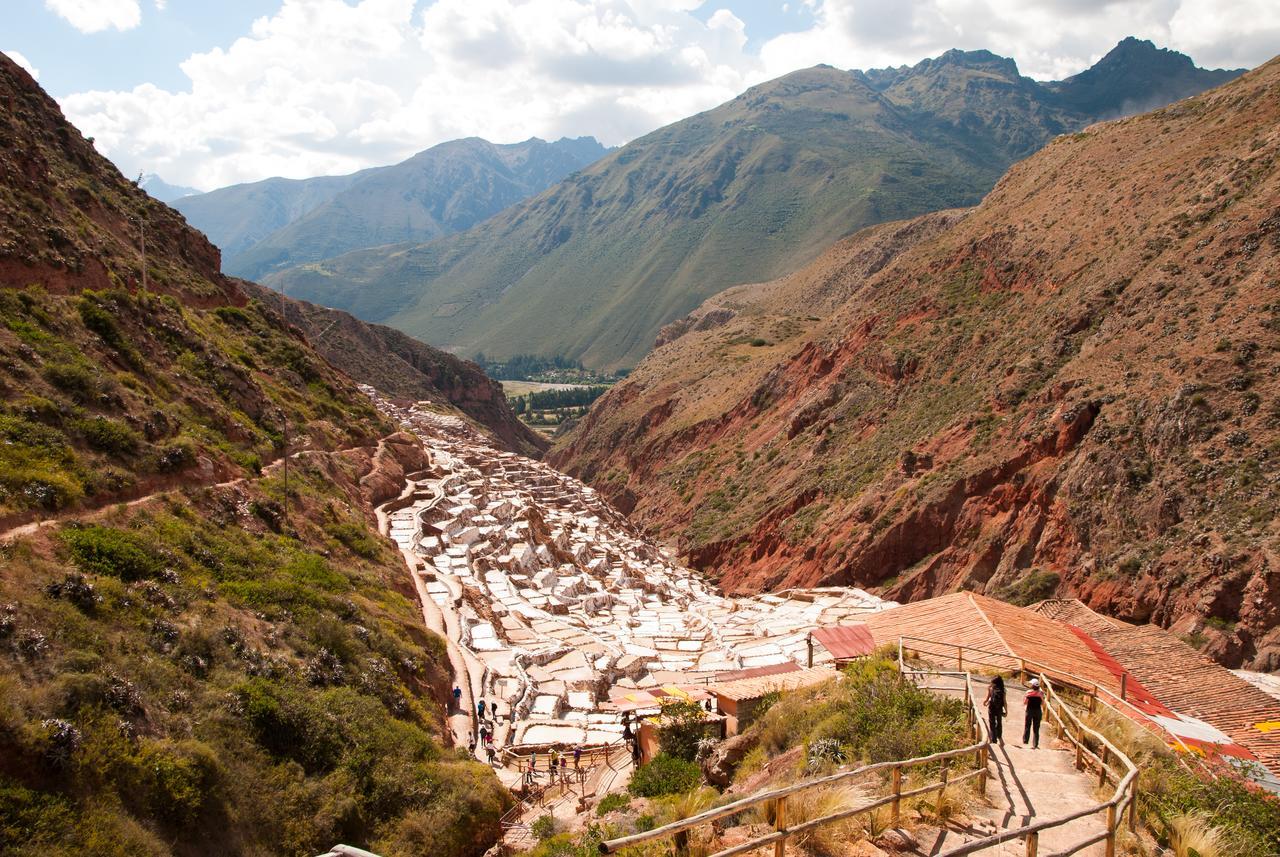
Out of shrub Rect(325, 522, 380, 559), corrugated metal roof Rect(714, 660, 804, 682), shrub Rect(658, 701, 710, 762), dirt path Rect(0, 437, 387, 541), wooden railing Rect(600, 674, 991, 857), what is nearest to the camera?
wooden railing Rect(600, 674, 991, 857)

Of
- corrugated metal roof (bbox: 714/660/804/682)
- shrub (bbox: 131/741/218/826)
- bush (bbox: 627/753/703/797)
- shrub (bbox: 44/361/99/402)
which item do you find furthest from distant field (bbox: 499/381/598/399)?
shrub (bbox: 131/741/218/826)

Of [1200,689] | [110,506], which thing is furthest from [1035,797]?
[110,506]

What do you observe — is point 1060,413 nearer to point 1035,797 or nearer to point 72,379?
point 1035,797

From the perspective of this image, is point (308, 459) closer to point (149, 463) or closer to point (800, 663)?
point (149, 463)

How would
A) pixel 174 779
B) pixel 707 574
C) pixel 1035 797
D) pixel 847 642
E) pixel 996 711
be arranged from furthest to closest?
pixel 707 574 → pixel 847 642 → pixel 996 711 → pixel 174 779 → pixel 1035 797

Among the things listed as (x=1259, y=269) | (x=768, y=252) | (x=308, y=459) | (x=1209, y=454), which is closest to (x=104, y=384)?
(x=308, y=459)

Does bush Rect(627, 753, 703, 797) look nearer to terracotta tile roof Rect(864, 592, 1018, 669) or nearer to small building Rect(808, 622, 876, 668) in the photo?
Result: small building Rect(808, 622, 876, 668)

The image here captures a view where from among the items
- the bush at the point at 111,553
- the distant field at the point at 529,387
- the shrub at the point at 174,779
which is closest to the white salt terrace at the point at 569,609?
the bush at the point at 111,553
